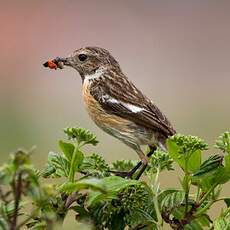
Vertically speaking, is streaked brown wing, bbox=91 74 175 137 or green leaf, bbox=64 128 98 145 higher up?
streaked brown wing, bbox=91 74 175 137

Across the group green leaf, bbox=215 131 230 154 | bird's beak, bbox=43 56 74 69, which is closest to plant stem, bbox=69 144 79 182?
green leaf, bbox=215 131 230 154

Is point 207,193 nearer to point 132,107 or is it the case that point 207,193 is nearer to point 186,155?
Result: point 186,155

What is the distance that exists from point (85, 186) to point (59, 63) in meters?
3.96

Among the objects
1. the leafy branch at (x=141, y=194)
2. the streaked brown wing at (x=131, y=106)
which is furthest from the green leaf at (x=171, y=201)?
the streaked brown wing at (x=131, y=106)

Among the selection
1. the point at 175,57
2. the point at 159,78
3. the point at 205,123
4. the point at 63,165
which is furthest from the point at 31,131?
the point at 63,165

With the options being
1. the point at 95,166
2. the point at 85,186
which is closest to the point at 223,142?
the point at 95,166

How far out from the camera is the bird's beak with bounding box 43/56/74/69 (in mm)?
6012

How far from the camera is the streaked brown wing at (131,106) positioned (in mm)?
5609

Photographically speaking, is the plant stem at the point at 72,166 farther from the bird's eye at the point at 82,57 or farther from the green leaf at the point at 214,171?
the bird's eye at the point at 82,57

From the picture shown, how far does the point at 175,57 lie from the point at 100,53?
17.0 m

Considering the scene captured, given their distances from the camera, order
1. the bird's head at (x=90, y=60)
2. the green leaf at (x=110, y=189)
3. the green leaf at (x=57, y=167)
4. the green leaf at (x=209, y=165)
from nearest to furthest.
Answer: the green leaf at (x=110, y=189) → the green leaf at (x=209, y=165) → the green leaf at (x=57, y=167) → the bird's head at (x=90, y=60)

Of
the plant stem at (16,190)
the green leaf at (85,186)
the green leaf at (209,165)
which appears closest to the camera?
the plant stem at (16,190)

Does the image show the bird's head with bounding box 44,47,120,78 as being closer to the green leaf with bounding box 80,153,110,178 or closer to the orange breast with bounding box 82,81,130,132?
the orange breast with bounding box 82,81,130,132

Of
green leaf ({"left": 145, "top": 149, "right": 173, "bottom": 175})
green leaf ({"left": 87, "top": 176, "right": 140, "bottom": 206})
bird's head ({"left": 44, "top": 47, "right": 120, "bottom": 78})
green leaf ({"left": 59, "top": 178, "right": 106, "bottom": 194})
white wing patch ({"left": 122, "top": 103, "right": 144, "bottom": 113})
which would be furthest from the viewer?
bird's head ({"left": 44, "top": 47, "right": 120, "bottom": 78})
